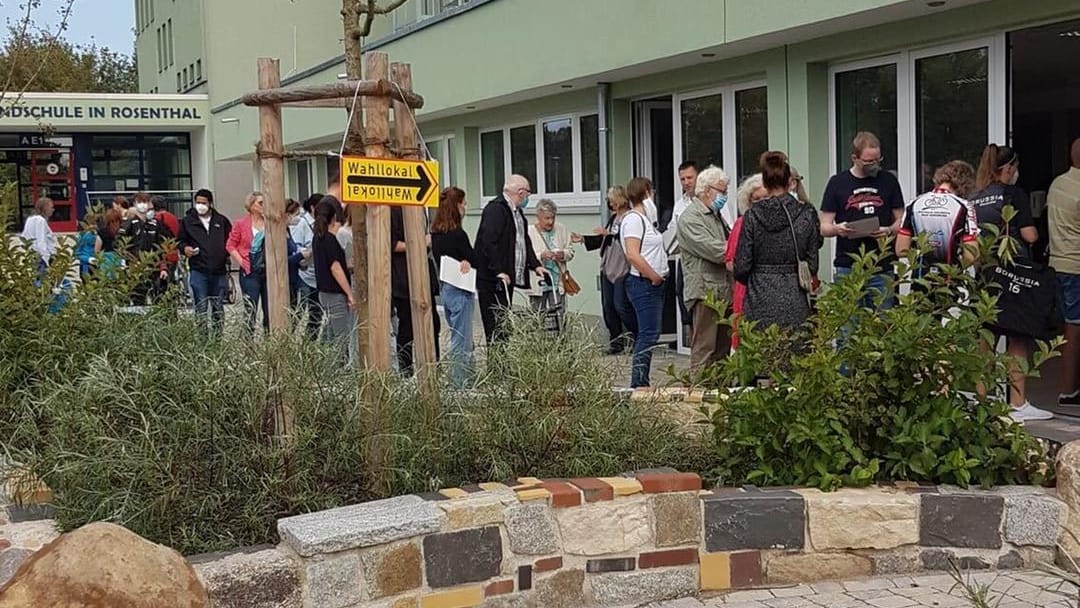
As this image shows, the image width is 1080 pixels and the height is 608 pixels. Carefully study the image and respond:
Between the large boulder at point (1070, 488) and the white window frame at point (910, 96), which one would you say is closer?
the large boulder at point (1070, 488)

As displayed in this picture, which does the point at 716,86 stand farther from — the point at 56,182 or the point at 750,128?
the point at 56,182

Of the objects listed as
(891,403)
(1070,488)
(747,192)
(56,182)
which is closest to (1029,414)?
(1070,488)

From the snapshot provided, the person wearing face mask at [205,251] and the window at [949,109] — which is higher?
the window at [949,109]

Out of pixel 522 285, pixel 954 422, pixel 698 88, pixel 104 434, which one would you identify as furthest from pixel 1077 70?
pixel 104 434

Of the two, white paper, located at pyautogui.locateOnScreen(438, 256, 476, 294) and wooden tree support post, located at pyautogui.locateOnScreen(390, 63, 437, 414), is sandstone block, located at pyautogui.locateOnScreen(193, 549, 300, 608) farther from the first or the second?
white paper, located at pyautogui.locateOnScreen(438, 256, 476, 294)

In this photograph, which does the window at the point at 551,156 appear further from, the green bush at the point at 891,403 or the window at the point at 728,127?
the green bush at the point at 891,403

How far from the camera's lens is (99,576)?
3.52m

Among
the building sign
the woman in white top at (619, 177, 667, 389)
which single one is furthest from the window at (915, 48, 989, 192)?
the building sign

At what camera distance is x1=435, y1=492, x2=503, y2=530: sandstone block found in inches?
174

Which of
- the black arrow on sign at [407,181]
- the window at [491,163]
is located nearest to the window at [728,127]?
the window at [491,163]

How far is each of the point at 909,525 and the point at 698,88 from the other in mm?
7144

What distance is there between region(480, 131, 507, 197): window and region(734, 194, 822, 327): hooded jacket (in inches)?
381

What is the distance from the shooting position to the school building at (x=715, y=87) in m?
8.44

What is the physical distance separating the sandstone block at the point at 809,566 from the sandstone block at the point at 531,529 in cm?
93
